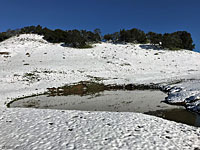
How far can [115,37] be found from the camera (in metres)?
78.9

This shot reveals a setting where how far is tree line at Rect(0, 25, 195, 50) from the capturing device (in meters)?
62.3

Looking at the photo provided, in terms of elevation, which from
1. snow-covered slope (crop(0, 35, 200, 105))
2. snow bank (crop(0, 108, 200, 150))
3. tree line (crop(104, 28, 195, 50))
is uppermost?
tree line (crop(104, 28, 195, 50))

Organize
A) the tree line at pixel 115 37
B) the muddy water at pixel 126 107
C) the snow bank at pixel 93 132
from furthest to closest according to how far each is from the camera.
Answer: the tree line at pixel 115 37
the muddy water at pixel 126 107
the snow bank at pixel 93 132

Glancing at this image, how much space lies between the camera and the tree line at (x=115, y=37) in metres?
62.3

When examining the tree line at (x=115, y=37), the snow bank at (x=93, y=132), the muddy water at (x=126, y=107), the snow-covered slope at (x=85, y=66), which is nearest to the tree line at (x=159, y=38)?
the tree line at (x=115, y=37)

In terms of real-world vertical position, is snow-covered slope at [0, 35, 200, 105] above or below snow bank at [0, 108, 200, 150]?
above

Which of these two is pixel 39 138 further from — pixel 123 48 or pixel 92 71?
pixel 123 48

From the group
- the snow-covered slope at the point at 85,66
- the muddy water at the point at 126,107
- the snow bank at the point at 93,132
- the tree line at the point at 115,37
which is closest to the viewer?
the snow bank at the point at 93,132

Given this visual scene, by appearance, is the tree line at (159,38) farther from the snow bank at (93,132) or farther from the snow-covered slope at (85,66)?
the snow bank at (93,132)

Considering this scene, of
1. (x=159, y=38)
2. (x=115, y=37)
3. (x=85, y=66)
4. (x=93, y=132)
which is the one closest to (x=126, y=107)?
(x=93, y=132)

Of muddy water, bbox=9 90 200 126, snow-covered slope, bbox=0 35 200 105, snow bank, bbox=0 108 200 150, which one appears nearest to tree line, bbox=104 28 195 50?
snow-covered slope, bbox=0 35 200 105

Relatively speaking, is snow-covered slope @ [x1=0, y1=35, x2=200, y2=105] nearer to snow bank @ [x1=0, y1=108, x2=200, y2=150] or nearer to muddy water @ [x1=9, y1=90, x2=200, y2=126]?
muddy water @ [x1=9, y1=90, x2=200, y2=126]

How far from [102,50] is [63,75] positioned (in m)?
27.4

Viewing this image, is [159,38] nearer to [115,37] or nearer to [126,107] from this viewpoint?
[115,37]
